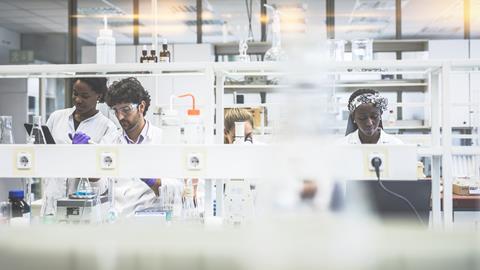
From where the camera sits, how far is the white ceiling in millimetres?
6062

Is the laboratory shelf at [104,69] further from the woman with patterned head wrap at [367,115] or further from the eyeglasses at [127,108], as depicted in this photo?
the woman with patterned head wrap at [367,115]

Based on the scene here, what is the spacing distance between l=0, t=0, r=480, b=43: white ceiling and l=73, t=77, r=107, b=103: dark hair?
3.69 metres

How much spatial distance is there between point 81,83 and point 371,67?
4.94ft

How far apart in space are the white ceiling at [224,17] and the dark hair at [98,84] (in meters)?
3.69

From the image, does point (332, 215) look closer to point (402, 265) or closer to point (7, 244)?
point (402, 265)

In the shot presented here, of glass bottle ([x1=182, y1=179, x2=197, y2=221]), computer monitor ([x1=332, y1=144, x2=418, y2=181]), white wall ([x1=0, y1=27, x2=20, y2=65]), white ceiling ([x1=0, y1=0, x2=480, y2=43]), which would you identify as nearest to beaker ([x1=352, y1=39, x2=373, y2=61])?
computer monitor ([x1=332, y1=144, x2=418, y2=181])

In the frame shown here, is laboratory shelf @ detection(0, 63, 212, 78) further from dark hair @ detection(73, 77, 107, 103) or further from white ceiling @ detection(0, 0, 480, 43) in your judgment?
white ceiling @ detection(0, 0, 480, 43)

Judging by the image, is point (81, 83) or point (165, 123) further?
point (81, 83)

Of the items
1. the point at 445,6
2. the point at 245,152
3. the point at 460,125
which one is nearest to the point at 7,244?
the point at 245,152

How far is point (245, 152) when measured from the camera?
165 cm

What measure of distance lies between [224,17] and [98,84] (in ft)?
14.7

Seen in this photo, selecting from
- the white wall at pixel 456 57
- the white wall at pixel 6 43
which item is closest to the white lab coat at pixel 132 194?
the white wall at pixel 456 57

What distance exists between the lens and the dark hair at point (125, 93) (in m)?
2.38

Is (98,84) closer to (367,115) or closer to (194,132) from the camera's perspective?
(194,132)
